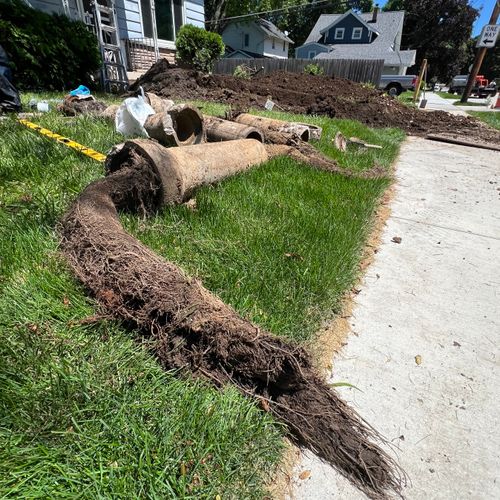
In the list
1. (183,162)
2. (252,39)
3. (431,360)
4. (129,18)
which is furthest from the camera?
(252,39)

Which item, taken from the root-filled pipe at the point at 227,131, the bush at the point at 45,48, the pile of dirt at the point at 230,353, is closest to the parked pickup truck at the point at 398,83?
the bush at the point at 45,48

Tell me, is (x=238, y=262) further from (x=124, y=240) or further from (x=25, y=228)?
(x=25, y=228)

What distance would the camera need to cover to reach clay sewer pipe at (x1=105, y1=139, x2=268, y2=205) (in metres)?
2.79

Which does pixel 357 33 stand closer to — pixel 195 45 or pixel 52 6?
pixel 195 45

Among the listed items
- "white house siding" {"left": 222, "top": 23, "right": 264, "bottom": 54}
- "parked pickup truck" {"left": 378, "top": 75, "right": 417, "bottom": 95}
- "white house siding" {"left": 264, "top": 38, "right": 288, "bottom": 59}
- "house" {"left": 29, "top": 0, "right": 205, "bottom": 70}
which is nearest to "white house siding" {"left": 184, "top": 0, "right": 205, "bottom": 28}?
"house" {"left": 29, "top": 0, "right": 205, "bottom": 70}

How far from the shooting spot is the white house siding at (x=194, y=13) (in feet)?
48.2

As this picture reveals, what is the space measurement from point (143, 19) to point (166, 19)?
1694 millimetres

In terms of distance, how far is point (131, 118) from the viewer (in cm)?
491

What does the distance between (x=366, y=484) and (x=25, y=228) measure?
8.56 feet

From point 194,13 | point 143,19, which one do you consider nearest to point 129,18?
point 143,19

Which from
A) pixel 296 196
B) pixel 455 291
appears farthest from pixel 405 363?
pixel 296 196

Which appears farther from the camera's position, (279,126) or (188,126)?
(279,126)

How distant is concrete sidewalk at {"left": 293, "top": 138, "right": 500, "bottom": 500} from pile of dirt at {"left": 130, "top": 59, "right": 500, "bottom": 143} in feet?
26.0

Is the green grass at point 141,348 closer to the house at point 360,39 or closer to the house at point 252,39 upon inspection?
the house at point 252,39
